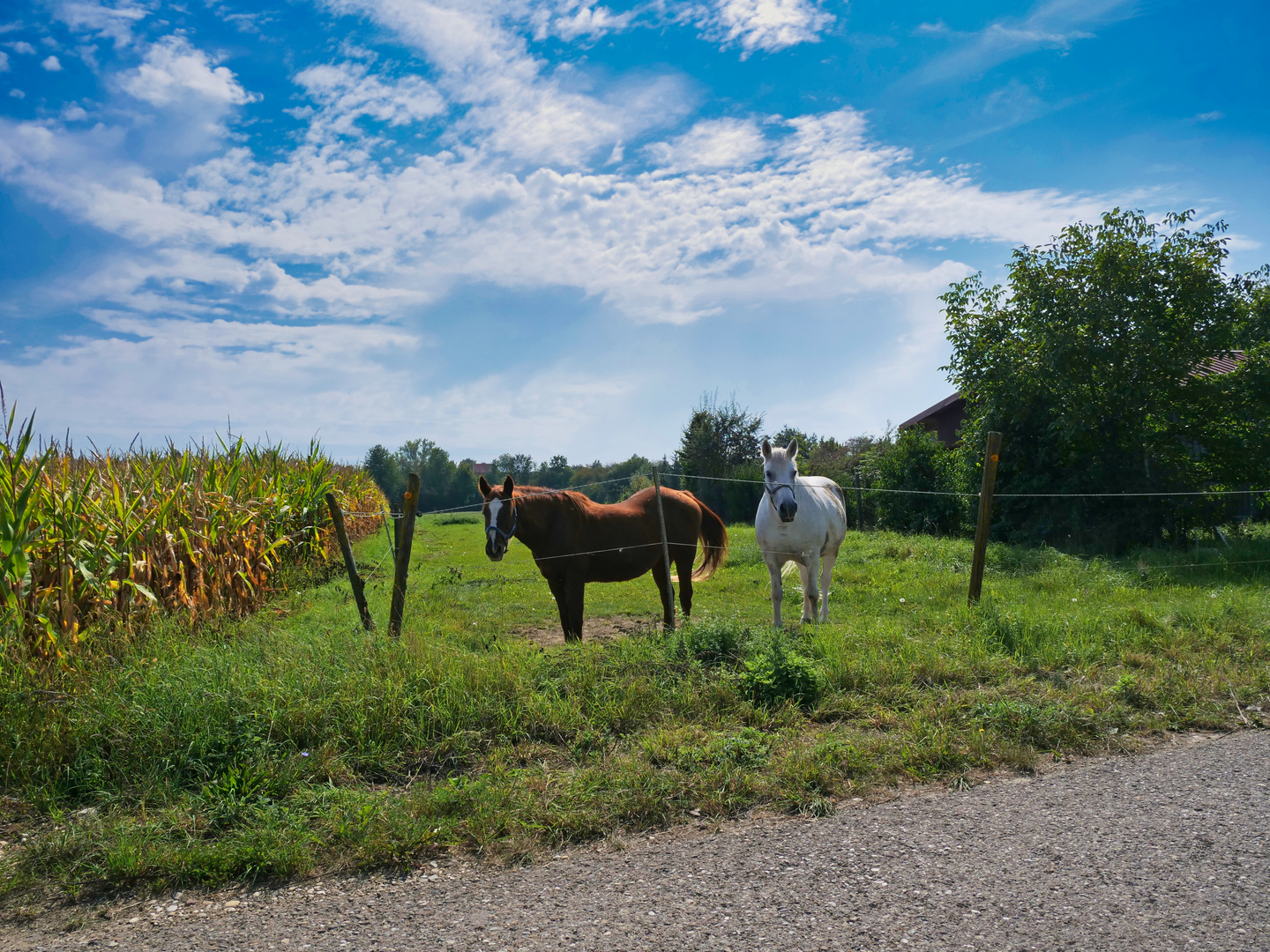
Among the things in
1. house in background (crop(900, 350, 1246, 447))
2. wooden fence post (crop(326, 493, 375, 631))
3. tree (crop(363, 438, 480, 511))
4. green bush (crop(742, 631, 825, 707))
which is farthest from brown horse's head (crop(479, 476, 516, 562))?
tree (crop(363, 438, 480, 511))

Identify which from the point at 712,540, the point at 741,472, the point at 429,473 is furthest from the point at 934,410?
the point at 429,473

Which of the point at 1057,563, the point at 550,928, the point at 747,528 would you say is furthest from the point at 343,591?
the point at 747,528

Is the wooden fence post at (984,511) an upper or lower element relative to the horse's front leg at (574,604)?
upper

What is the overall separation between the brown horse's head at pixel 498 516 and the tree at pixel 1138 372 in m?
10.6

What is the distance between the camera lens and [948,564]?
11.1 meters

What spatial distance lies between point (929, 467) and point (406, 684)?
632 inches

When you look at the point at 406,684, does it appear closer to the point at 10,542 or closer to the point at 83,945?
the point at 83,945

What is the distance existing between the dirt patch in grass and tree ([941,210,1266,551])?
8873mm

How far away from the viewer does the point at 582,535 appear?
6.58m

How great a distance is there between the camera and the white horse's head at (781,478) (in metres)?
6.76

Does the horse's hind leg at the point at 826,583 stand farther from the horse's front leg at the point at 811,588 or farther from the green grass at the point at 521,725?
the green grass at the point at 521,725

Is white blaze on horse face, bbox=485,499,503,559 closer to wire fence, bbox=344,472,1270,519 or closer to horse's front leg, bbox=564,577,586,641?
wire fence, bbox=344,472,1270,519

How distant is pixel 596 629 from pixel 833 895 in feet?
17.2

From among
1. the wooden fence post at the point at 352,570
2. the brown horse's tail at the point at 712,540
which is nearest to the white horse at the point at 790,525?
the brown horse's tail at the point at 712,540
